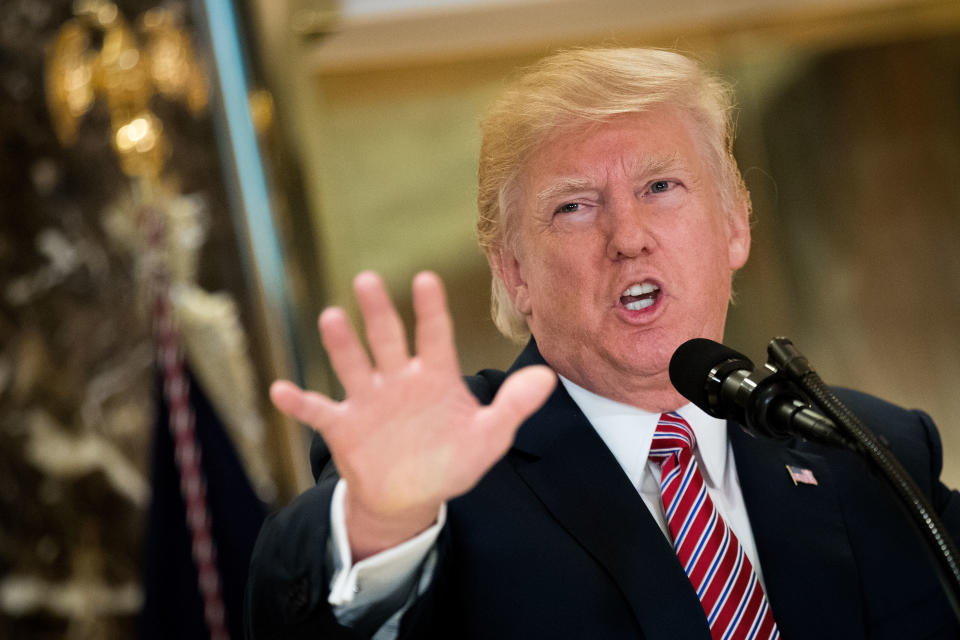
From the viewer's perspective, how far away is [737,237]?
1582 mm

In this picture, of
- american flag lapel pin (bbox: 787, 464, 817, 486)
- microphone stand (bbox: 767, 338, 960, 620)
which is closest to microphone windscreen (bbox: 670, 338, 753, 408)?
microphone stand (bbox: 767, 338, 960, 620)

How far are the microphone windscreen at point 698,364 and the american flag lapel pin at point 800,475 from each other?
0.38 metres

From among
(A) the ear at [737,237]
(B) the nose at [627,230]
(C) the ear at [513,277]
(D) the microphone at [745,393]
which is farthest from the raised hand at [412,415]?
(A) the ear at [737,237]

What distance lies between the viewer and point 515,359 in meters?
1.58

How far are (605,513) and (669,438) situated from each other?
0.14 m

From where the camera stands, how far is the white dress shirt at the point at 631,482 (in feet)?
3.68

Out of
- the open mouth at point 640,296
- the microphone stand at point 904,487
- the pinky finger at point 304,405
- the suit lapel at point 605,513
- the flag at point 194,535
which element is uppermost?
the pinky finger at point 304,405

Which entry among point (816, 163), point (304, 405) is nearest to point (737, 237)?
point (304, 405)

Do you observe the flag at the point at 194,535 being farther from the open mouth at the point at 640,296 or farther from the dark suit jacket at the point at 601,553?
the open mouth at the point at 640,296

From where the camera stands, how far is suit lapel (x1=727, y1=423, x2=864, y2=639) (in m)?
1.41

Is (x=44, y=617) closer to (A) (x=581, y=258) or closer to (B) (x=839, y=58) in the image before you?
(A) (x=581, y=258)

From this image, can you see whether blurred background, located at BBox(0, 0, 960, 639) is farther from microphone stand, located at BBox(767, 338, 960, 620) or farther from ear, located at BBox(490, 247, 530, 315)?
microphone stand, located at BBox(767, 338, 960, 620)

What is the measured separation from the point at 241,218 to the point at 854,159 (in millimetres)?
2806

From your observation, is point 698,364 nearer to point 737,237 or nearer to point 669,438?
point 669,438
